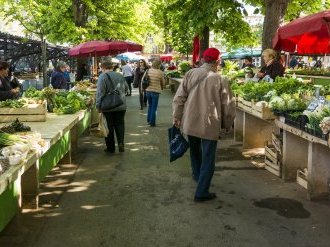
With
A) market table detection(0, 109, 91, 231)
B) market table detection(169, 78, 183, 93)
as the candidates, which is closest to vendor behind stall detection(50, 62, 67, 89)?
market table detection(0, 109, 91, 231)

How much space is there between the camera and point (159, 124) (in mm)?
12578

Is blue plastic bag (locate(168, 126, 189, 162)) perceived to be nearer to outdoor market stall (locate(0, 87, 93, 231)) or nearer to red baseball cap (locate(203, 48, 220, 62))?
red baseball cap (locate(203, 48, 220, 62))

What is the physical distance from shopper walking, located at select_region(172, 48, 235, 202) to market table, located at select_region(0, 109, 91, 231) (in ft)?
5.72

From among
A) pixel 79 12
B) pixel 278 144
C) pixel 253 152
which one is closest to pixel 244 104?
pixel 253 152

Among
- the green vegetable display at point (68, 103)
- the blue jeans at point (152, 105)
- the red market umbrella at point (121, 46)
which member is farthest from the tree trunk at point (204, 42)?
the green vegetable display at point (68, 103)

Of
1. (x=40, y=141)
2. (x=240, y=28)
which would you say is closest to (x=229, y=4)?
(x=240, y=28)

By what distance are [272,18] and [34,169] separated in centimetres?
796

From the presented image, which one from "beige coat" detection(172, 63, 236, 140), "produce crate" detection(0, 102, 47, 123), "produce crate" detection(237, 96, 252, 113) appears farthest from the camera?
"produce crate" detection(237, 96, 252, 113)

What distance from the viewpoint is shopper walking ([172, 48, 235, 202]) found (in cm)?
554

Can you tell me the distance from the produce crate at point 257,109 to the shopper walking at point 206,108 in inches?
69.5

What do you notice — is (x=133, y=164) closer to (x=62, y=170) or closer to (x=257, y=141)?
(x=62, y=170)

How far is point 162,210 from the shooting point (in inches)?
213

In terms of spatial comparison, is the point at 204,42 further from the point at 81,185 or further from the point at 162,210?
the point at 162,210

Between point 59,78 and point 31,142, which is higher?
point 59,78
